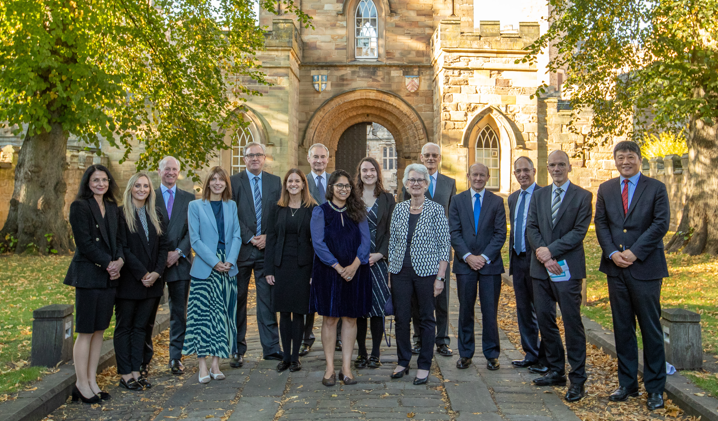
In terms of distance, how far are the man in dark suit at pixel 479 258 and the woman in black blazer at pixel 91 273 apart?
2978mm

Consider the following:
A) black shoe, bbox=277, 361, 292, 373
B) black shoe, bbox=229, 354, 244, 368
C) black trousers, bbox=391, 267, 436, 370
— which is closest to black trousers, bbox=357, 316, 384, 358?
black trousers, bbox=391, 267, 436, 370

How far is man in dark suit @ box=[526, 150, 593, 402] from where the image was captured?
181 inches

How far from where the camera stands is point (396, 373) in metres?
4.90

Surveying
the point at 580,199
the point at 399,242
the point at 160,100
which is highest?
the point at 160,100

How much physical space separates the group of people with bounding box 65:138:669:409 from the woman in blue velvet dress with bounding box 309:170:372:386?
1 cm

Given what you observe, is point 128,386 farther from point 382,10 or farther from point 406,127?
point 382,10

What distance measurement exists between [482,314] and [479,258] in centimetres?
54

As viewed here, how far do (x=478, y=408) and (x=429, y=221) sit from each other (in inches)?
61.4

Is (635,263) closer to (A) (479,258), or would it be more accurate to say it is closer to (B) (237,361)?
(A) (479,258)

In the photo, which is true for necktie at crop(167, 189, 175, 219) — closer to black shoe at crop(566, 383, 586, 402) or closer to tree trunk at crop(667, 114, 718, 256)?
black shoe at crop(566, 383, 586, 402)

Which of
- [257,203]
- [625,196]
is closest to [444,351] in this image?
[625,196]

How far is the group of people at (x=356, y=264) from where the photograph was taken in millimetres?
4391

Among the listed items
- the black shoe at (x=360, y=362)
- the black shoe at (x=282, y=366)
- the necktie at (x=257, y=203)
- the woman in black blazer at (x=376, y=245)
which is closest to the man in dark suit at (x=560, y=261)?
the woman in black blazer at (x=376, y=245)

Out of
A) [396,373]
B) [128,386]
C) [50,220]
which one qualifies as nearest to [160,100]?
[50,220]
